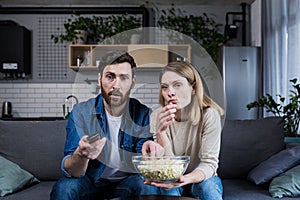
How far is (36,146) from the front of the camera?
2988mm

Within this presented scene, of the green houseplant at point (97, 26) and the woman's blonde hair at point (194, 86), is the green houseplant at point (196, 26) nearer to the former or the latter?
the green houseplant at point (97, 26)

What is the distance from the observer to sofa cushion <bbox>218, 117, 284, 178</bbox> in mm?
3029

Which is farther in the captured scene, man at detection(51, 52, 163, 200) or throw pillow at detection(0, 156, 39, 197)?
throw pillow at detection(0, 156, 39, 197)

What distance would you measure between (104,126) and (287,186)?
106 cm

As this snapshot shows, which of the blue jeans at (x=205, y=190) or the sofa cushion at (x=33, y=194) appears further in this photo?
the sofa cushion at (x=33, y=194)

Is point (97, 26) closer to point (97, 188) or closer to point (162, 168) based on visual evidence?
point (97, 188)

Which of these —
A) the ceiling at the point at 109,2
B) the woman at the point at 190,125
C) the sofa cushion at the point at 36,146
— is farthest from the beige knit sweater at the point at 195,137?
the ceiling at the point at 109,2

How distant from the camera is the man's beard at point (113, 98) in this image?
7.31 feet

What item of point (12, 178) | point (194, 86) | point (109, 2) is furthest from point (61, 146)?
point (109, 2)

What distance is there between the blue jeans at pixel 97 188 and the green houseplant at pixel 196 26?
13.6 feet

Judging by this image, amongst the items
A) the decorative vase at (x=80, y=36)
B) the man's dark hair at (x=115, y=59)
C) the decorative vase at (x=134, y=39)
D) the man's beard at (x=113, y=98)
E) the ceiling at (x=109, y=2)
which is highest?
the ceiling at (x=109, y=2)

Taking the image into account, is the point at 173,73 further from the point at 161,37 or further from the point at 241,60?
the point at 161,37

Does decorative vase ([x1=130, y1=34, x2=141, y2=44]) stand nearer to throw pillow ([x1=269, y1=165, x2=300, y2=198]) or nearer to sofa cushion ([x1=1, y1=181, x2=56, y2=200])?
sofa cushion ([x1=1, y1=181, x2=56, y2=200])

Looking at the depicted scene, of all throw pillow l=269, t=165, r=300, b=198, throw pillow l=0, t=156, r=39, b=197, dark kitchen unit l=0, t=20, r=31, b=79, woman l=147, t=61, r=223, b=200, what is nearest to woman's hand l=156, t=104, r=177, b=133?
woman l=147, t=61, r=223, b=200
